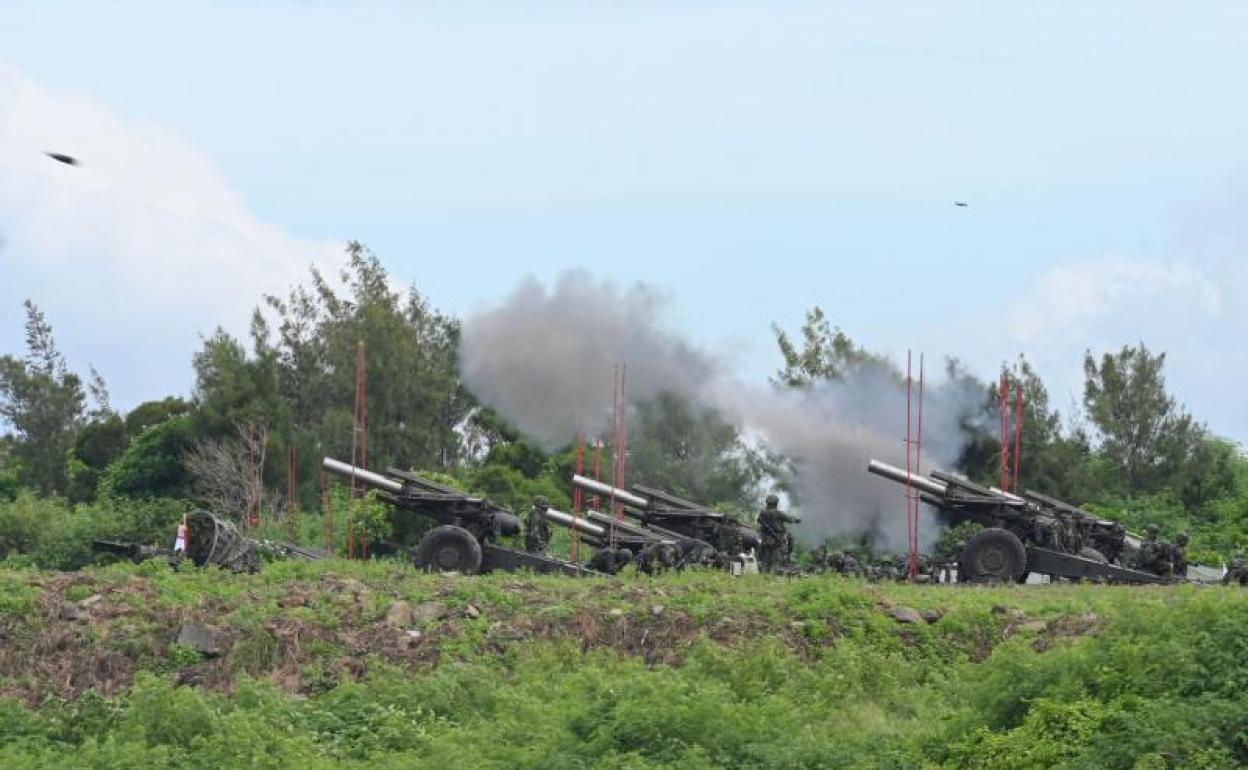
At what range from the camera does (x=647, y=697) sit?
28.9 meters

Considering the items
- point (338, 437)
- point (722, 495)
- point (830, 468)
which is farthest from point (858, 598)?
point (338, 437)

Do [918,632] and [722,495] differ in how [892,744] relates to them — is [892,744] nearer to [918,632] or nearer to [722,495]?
[918,632]

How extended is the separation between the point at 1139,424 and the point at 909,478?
24083 mm

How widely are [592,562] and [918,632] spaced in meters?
9.70

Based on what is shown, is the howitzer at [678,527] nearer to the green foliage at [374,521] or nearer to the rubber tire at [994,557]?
the rubber tire at [994,557]

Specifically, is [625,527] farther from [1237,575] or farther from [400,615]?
[1237,575]

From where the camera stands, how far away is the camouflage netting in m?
40.5

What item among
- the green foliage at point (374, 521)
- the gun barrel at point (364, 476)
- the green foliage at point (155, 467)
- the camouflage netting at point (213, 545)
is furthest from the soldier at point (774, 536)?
the green foliage at point (155, 467)

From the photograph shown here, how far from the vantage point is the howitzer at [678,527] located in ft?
146

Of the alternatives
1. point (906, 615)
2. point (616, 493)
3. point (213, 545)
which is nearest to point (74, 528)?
point (213, 545)

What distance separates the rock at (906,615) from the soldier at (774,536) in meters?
8.75

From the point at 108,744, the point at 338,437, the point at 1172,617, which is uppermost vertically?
the point at 338,437

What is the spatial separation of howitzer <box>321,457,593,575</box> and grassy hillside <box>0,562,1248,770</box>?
3.15 meters

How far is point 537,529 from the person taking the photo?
4416cm
